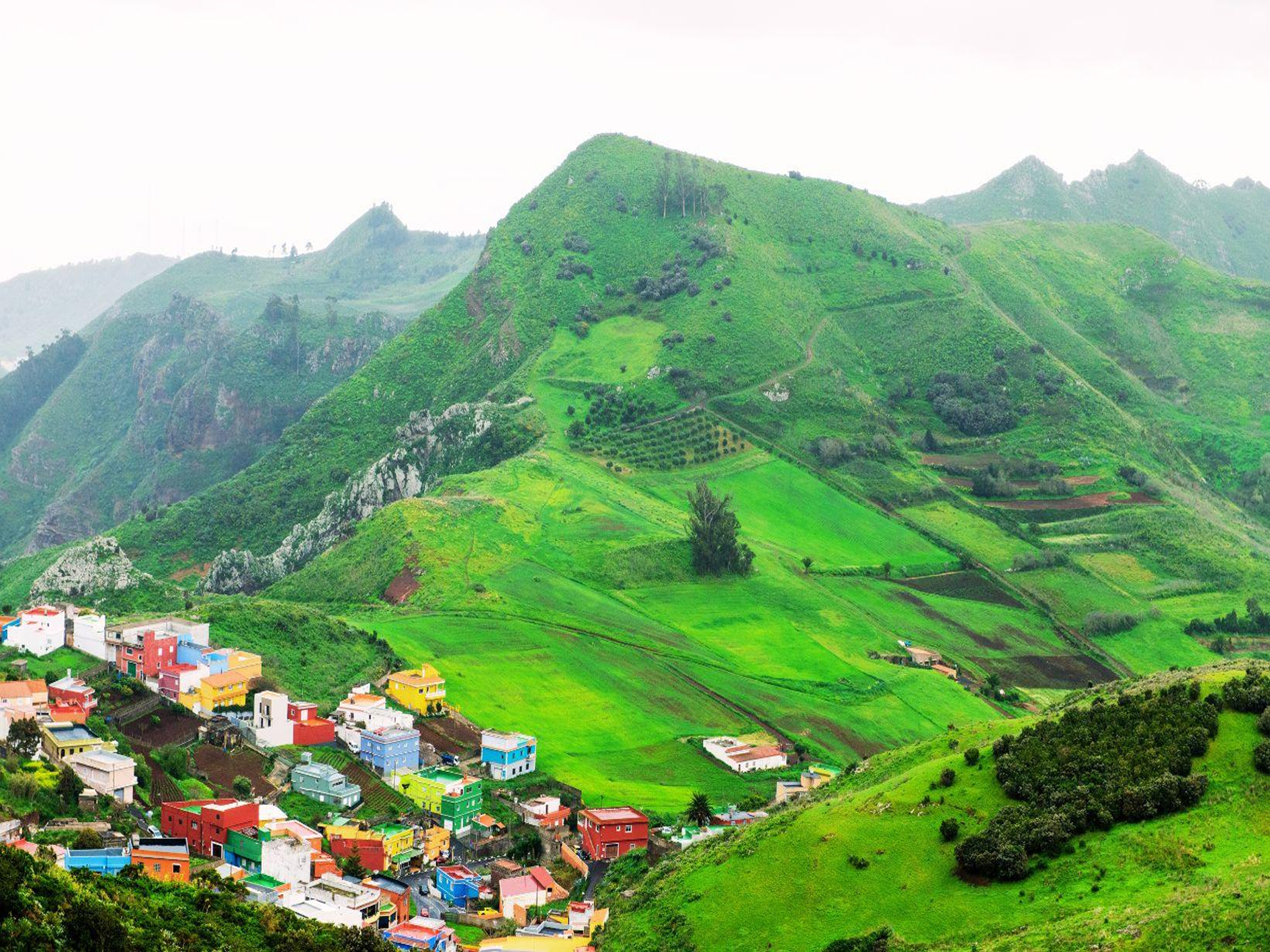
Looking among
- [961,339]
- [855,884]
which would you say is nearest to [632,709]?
[855,884]

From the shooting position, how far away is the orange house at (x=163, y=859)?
60.4 m

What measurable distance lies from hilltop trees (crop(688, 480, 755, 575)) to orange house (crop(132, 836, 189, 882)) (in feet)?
237

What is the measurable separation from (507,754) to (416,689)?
926cm

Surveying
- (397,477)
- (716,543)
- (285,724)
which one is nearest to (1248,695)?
(285,724)

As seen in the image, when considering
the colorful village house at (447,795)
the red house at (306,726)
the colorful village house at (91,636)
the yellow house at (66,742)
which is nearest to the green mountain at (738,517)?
the red house at (306,726)

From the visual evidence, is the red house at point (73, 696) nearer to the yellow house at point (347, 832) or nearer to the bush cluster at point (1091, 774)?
the yellow house at point (347, 832)

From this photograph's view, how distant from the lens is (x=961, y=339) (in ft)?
624

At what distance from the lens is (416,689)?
92.0 m

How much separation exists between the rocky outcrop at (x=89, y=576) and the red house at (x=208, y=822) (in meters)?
46.9

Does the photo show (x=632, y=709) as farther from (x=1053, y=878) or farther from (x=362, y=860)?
(x=1053, y=878)

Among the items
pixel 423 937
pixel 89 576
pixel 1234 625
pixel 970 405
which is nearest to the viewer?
pixel 423 937

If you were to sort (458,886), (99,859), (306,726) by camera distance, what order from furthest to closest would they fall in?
(306,726), (458,886), (99,859)

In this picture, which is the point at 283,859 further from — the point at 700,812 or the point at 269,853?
the point at 700,812

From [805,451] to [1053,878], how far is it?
112720 mm
